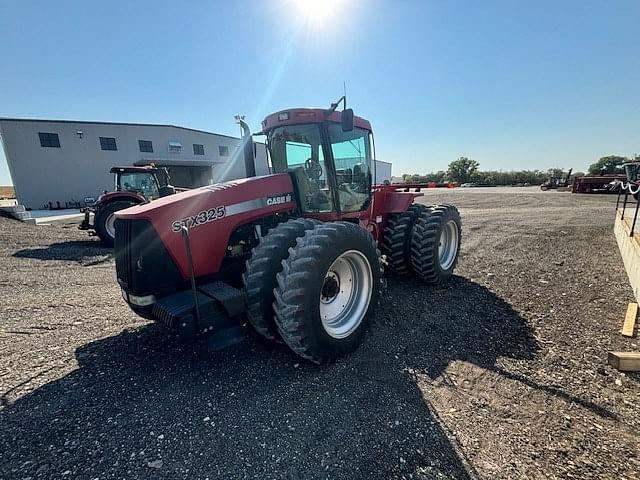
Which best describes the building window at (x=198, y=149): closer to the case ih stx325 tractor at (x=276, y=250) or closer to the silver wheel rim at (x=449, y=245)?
the case ih stx325 tractor at (x=276, y=250)

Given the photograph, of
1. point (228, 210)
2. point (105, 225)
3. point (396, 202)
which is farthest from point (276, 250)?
point (105, 225)

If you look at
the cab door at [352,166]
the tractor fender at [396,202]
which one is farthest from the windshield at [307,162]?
the tractor fender at [396,202]

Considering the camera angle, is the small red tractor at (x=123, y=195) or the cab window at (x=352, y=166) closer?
the cab window at (x=352, y=166)

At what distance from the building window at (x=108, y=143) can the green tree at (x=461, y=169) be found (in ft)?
193

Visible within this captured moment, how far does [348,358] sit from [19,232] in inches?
481

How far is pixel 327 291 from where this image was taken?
3.15m

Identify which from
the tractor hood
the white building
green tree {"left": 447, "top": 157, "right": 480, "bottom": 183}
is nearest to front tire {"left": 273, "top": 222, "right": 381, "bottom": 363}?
the tractor hood

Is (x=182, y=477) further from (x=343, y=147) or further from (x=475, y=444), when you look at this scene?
(x=343, y=147)

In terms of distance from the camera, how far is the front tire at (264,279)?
105 inches

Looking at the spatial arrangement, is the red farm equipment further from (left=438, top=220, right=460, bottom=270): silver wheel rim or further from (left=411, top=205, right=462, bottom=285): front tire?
(left=411, top=205, right=462, bottom=285): front tire

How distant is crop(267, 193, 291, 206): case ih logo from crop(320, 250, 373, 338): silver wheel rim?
97 cm

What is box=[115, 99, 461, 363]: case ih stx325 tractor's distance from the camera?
2.63 metres

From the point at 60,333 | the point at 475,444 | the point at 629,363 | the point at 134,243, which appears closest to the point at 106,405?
the point at 134,243

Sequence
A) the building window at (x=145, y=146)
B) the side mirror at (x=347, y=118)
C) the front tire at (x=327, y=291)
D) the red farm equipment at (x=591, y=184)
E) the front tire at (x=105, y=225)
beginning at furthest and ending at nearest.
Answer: the building window at (x=145, y=146)
the red farm equipment at (x=591, y=184)
the front tire at (x=105, y=225)
the side mirror at (x=347, y=118)
the front tire at (x=327, y=291)
